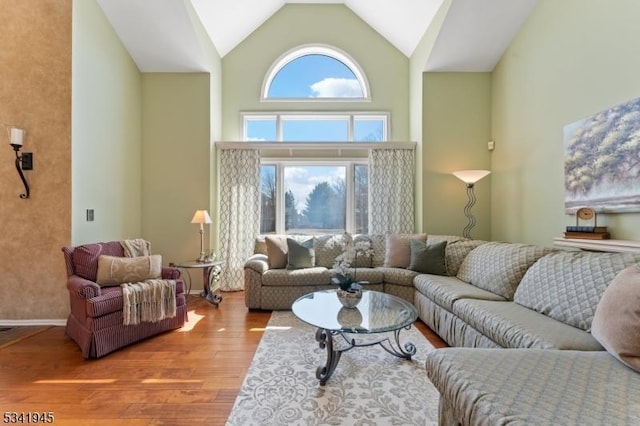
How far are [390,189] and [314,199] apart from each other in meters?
1.27

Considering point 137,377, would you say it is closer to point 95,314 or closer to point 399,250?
point 95,314

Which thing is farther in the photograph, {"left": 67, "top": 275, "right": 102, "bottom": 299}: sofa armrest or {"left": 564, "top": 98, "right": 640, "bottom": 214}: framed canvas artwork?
{"left": 67, "top": 275, "right": 102, "bottom": 299}: sofa armrest

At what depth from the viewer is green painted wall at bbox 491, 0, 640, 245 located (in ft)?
8.34

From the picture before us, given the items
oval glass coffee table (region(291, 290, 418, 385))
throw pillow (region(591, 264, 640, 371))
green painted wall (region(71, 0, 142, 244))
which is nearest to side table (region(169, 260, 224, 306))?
green painted wall (region(71, 0, 142, 244))

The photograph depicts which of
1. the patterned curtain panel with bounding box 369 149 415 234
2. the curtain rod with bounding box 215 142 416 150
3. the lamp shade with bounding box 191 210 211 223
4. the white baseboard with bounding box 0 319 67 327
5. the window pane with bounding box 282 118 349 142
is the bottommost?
the white baseboard with bounding box 0 319 67 327

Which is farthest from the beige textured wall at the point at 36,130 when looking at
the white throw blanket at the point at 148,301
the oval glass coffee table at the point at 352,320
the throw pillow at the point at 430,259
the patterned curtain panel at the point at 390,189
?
the throw pillow at the point at 430,259

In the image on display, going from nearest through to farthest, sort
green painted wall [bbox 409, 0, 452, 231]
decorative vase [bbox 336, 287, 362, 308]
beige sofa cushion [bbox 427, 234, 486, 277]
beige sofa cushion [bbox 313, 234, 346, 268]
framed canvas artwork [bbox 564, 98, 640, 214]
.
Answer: framed canvas artwork [bbox 564, 98, 640, 214]
decorative vase [bbox 336, 287, 362, 308]
beige sofa cushion [bbox 427, 234, 486, 277]
beige sofa cushion [bbox 313, 234, 346, 268]
green painted wall [bbox 409, 0, 452, 231]

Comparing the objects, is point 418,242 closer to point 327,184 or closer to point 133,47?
point 327,184

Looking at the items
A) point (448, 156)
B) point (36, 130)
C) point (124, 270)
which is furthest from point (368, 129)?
point (36, 130)

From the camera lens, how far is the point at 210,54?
4500 millimetres

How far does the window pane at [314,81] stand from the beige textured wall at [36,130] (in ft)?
9.11

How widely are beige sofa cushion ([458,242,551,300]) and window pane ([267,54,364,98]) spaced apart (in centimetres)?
330

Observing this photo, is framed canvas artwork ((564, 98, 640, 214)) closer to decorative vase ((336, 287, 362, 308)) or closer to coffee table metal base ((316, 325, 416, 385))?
coffee table metal base ((316, 325, 416, 385))

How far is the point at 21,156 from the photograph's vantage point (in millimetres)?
3170
